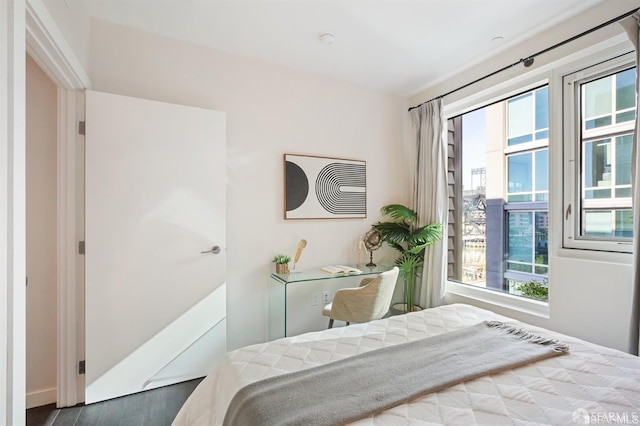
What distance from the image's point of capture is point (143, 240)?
2191 mm

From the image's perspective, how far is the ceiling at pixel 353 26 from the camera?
6.67 feet

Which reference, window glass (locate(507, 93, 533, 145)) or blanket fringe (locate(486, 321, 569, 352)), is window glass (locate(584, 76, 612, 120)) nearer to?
window glass (locate(507, 93, 533, 145))

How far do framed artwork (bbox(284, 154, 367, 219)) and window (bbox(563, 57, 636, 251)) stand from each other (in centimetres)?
169

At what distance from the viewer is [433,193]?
310cm

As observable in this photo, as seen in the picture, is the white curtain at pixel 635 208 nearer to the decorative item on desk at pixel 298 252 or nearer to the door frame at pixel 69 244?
the decorative item on desk at pixel 298 252

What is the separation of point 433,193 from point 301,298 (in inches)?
64.1

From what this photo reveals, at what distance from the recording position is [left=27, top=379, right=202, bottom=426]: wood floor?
6.16 feet

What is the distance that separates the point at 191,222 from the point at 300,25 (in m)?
1.63

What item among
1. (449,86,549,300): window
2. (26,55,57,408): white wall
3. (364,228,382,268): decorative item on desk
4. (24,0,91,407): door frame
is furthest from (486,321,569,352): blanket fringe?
(26,55,57,408): white wall

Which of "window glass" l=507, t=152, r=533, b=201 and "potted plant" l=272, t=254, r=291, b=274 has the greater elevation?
"window glass" l=507, t=152, r=533, b=201

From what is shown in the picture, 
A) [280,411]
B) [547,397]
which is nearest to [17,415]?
[280,411]

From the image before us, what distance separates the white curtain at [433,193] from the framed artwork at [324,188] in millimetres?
609

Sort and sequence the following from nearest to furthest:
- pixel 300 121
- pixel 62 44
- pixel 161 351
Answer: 1. pixel 62 44
2. pixel 161 351
3. pixel 300 121

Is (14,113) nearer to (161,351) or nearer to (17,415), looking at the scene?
(17,415)
